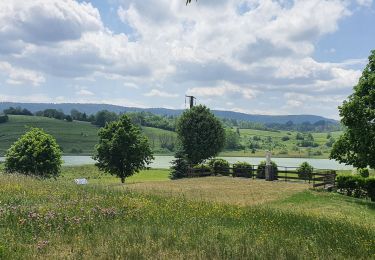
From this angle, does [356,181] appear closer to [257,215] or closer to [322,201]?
[322,201]

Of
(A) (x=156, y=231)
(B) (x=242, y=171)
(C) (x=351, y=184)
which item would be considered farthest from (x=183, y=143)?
(A) (x=156, y=231)

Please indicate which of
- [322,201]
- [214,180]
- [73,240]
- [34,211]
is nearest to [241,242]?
[73,240]

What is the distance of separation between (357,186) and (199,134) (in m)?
30.5

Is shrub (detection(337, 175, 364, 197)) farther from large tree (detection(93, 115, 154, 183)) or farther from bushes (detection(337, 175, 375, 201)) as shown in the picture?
large tree (detection(93, 115, 154, 183))

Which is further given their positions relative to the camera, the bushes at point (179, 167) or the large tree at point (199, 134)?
the large tree at point (199, 134)

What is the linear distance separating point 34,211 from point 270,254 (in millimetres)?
8499

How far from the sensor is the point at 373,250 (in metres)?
12.1

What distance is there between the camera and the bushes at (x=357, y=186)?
38.4 meters

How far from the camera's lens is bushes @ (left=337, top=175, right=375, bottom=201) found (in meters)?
38.4

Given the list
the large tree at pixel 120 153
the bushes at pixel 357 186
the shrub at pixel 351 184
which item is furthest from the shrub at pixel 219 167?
the bushes at pixel 357 186

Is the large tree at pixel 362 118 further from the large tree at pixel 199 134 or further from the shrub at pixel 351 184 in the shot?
the large tree at pixel 199 134

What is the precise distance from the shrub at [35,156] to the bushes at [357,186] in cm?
3194

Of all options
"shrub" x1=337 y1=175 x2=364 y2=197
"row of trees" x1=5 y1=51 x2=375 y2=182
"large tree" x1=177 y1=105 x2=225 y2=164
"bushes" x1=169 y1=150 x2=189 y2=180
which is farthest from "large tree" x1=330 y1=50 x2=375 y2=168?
"large tree" x1=177 y1=105 x2=225 y2=164

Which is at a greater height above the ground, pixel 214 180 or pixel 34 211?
pixel 34 211
